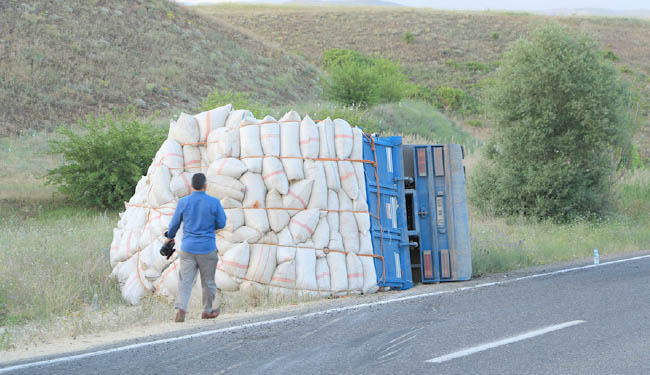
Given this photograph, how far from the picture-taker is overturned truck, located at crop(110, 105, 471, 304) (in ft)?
32.2

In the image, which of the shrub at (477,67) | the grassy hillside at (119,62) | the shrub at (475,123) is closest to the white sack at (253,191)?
the grassy hillside at (119,62)

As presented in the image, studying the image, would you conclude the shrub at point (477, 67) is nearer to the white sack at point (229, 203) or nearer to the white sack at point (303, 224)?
the white sack at point (303, 224)

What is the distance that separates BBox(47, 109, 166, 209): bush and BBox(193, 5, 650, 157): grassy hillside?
45013mm

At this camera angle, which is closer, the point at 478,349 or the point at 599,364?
the point at 599,364

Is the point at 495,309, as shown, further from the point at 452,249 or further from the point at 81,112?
the point at 81,112

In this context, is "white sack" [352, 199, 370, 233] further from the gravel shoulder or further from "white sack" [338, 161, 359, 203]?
the gravel shoulder

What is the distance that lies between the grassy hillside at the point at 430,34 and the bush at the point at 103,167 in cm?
4501

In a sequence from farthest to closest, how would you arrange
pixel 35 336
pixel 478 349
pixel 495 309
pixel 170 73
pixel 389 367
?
pixel 170 73 → pixel 495 309 → pixel 35 336 → pixel 478 349 → pixel 389 367

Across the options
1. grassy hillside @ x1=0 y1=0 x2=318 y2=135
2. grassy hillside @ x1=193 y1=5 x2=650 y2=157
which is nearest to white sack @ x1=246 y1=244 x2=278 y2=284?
grassy hillside @ x1=0 y1=0 x2=318 y2=135

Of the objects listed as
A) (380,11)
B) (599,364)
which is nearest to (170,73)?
(599,364)

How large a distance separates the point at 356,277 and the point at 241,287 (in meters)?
1.59

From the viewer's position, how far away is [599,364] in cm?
594

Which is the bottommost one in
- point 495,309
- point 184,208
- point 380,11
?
point 495,309

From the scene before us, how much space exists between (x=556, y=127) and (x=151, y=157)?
448 inches
